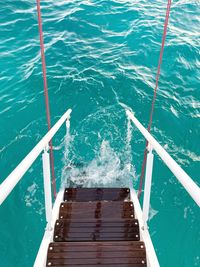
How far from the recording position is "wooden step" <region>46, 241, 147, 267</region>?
3.50 metres

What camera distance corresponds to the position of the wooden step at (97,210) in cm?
458

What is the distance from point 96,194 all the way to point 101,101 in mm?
3780

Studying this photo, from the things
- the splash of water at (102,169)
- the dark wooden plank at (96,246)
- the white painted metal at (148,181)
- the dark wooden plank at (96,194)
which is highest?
the white painted metal at (148,181)

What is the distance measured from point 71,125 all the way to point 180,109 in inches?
122

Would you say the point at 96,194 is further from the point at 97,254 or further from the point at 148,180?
the point at 148,180

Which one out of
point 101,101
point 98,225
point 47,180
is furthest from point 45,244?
point 101,101

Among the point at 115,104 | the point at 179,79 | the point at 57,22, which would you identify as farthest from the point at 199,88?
the point at 57,22

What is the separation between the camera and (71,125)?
26.0ft

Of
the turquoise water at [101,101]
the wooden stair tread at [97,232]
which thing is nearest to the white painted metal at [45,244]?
the wooden stair tread at [97,232]

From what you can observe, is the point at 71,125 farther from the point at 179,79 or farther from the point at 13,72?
the point at 179,79

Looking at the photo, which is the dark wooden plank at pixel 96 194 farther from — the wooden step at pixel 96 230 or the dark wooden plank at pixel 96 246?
the dark wooden plank at pixel 96 246

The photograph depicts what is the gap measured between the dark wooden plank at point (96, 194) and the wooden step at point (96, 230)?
3.19 ft

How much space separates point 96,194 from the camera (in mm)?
5410

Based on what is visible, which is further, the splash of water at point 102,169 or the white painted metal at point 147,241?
the splash of water at point 102,169
